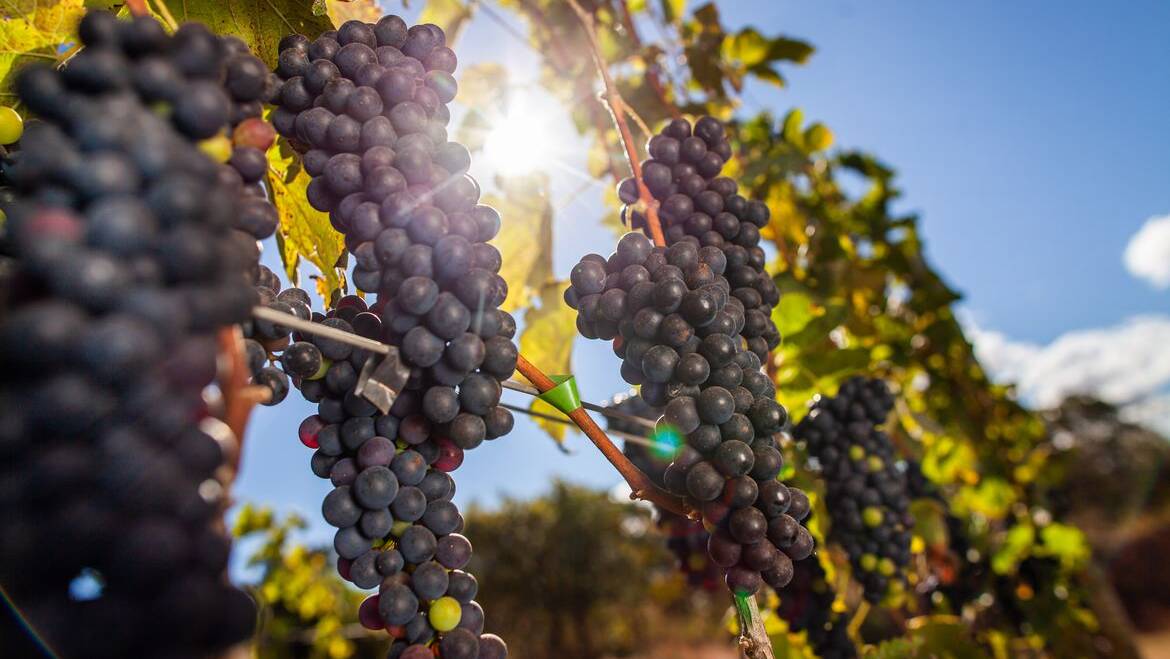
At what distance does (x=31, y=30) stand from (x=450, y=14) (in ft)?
5.81

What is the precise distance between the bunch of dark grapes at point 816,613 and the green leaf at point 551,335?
2.68 feet

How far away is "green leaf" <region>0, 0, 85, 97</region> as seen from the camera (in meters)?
0.93

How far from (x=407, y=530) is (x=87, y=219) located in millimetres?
542

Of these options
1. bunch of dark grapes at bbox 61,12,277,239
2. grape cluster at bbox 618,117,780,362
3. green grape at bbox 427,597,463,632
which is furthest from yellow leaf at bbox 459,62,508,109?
green grape at bbox 427,597,463,632

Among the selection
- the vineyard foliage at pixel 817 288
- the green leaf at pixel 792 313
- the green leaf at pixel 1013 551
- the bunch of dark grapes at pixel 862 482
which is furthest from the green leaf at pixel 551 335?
the green leaf at pixel 1013 551

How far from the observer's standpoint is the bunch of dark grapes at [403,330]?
76 cm

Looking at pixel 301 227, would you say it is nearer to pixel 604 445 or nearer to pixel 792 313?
pixel 604 445

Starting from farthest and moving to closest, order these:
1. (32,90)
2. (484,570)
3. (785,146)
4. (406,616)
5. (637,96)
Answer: (484,570) → (785,146) → (637,96) → (406,616) → (32,90)

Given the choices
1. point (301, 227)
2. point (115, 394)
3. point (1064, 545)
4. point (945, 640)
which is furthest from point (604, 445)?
point (1064, 545)

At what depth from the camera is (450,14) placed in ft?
8.18

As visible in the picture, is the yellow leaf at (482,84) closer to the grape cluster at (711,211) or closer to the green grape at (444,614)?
the grape cluster at (711,211)

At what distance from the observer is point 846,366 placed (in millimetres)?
1882

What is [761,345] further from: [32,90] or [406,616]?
[32,90]

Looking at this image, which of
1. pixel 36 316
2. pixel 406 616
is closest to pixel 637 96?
pixel 406 616
